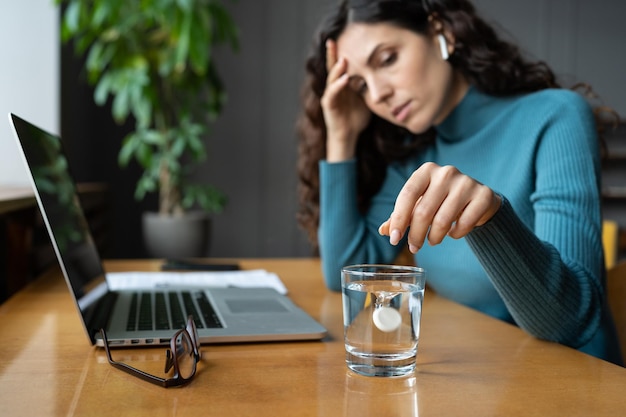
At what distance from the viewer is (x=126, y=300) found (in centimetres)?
101

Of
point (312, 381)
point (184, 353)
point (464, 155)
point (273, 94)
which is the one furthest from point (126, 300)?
point (273, 94)

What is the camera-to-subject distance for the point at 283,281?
1.28 m

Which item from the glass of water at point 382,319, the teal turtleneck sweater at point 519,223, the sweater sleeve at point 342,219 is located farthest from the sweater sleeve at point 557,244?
the sweater sleeve at point 342,219

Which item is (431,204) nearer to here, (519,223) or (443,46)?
(519,223)

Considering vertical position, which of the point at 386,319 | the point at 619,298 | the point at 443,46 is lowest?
the point at 619,298

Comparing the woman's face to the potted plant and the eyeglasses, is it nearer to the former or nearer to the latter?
the eyeglasses

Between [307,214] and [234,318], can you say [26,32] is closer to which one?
[307,214]

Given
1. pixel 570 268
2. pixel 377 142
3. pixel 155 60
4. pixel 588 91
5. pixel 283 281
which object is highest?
pixel 155 60

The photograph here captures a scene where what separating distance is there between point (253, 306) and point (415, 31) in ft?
2.06

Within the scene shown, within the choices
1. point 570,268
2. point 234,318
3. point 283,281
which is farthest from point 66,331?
point 570,268

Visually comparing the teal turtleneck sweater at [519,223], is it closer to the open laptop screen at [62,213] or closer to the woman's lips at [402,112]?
the woman's lips at [402,112]

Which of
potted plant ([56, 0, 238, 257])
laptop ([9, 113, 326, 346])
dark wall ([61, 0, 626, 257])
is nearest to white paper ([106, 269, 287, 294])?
laptop ([9, 113, 326, 346])

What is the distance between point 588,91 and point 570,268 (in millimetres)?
542

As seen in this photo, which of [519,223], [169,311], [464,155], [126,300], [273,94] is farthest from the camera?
[273,94]
